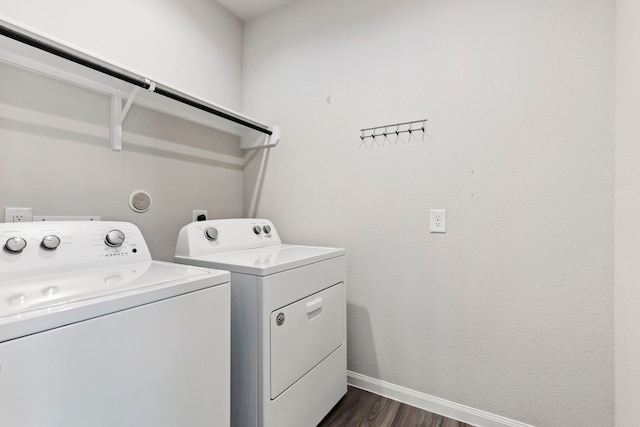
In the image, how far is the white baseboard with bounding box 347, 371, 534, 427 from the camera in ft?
4.69

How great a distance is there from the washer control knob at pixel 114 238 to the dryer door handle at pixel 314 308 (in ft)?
2.64

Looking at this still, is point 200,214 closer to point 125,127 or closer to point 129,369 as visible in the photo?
point 125,127

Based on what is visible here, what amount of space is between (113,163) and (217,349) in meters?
1.12

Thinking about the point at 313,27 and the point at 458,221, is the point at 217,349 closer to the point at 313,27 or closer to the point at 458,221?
the point at 458,221

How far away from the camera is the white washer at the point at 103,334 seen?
603 millimetres

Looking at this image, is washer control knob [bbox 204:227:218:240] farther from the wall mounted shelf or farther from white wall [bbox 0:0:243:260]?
the wall mounted shelf

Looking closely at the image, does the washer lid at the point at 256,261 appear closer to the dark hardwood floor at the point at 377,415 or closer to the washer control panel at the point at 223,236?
the washer control panel at the point at 223,236

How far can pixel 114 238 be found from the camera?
1.15 m

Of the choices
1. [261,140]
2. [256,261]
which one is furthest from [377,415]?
[261,140]

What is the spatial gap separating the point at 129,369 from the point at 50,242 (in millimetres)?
567

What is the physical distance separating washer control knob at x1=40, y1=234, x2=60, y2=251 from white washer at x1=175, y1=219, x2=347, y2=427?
466 millimetres

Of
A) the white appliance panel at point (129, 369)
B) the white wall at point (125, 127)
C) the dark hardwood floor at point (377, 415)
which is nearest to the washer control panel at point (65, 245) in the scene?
the white wall at point (125, 127)

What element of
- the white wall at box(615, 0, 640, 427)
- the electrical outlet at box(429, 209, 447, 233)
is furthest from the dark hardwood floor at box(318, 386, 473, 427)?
the electrical outlet at box(429, 209, 447, 233)

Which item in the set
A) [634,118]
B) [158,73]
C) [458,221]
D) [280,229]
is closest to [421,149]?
[458,221]
